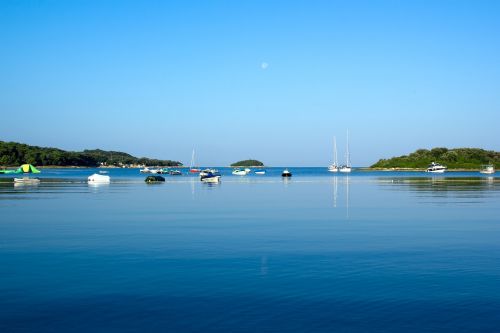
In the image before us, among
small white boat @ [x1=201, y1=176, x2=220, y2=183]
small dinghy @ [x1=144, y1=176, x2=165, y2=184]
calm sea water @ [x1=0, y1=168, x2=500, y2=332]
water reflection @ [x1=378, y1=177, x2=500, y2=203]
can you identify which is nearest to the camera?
calm sea water @ [x1=0, y1=168, x2=500, y2=332]

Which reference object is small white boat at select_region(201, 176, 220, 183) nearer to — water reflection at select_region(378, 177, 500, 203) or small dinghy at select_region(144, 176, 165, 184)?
small dinghy at select_region(144, 176, 165, 184)

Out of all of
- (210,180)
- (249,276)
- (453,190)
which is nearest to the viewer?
(249,276)

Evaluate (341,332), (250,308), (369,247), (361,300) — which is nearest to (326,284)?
(361,300)

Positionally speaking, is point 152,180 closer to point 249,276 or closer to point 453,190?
point 453,190

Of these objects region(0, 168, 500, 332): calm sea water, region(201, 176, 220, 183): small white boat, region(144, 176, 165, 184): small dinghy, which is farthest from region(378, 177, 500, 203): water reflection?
region(144, 176, 165, 184): small dinghy

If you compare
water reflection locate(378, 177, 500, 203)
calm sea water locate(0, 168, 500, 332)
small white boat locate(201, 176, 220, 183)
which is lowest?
calm sea water locate(0, 168, 500, 332)

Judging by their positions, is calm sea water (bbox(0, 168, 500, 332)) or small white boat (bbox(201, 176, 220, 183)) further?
small white boat (bbox(201, 176, 220, 183))

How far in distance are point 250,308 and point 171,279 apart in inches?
206

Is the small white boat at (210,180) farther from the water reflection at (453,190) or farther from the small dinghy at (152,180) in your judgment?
the water reflection at (453,190)

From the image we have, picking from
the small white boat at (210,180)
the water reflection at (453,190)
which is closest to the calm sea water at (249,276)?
the water reflection at (453,190)

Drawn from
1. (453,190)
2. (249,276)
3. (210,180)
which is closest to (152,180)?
(210,180)

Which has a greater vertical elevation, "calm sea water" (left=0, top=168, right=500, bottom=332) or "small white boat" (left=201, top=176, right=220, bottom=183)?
"small white boat" (left=201, top=176, right=220, bottom=183)

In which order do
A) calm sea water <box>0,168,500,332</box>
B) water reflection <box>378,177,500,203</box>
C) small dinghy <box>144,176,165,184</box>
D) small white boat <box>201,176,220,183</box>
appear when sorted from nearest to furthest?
calm sea water <box>0,168,500,332</box> < water reflection <box>378,177,500,203</box> < small dinghy <box>144,176,165,184</box> < small white boat <box>201,176,220,183</box>

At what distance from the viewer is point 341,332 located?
48.1 feet
